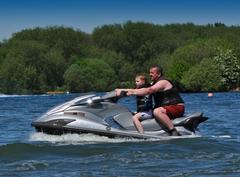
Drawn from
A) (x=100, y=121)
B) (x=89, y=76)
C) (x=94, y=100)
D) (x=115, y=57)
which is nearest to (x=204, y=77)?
(x=89, y=76)

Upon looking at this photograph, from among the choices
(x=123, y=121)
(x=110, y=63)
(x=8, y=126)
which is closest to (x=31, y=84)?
(x=110, y=63)

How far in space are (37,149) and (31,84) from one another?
91266 millimetres

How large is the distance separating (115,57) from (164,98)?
9660 cm

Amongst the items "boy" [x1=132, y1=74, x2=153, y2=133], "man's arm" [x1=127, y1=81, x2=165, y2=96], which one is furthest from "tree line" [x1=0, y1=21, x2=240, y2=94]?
"man's arm" [x1=127, y1=81, x2=165, y2=96]

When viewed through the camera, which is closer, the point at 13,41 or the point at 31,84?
the point at 31,84

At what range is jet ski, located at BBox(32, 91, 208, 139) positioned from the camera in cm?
1293

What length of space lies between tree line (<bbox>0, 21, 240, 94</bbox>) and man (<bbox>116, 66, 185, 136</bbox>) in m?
63.6

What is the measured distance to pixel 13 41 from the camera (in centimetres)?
11562

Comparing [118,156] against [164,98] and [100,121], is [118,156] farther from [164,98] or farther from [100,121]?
[164,98]

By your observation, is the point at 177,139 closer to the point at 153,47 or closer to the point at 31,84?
the point at 31,84

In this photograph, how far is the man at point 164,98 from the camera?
1279 centimetres

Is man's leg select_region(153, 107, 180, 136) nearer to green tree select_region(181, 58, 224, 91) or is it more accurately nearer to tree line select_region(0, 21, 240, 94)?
tree line select_region(0, 21, 240, 94)

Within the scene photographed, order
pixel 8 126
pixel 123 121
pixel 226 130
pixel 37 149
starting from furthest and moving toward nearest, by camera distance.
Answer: pixel 8 126 < pixel 226 130 < pixel 123 121 < pixel 37 149

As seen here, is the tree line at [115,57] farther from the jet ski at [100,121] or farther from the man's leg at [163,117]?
the man's leg at [163,117]
